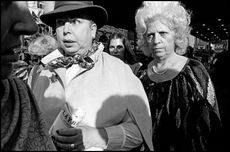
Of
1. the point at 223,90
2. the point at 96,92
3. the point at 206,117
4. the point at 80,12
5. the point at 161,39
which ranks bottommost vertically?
the point at 206,117

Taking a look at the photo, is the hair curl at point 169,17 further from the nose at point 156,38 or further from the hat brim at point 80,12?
the hat brim at point 80,12

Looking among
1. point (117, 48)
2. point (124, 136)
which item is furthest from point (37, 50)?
point (124, 136)

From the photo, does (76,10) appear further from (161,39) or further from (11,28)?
(11,28)

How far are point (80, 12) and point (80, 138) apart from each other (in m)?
0.79

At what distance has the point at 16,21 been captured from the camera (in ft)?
2.75

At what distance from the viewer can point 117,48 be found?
3.69 meters

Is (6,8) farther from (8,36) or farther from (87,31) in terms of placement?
(87,31)

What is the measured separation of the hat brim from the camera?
1.76 m

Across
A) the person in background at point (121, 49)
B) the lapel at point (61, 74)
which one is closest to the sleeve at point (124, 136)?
the lapel at point (61, 74)

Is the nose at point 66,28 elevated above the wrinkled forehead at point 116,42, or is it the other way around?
the nose at point 66,28

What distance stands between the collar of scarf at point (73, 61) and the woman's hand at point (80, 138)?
1.30 ft

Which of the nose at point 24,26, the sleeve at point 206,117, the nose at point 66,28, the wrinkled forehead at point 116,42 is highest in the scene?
the nose at point 66,28

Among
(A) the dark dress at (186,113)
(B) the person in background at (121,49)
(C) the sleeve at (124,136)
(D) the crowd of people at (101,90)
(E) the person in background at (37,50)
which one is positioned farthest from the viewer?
(B) the person in background at (121,49)

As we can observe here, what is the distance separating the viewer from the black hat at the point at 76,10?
69.1 inches
